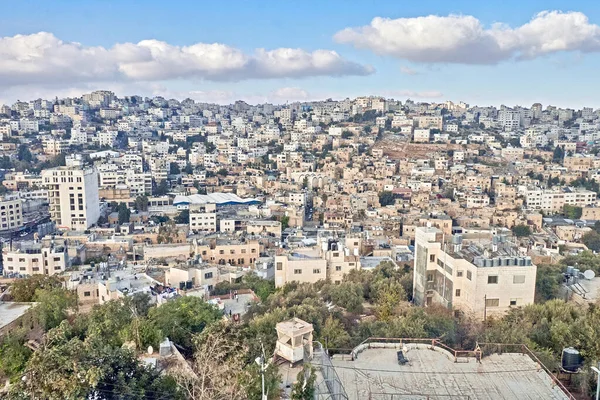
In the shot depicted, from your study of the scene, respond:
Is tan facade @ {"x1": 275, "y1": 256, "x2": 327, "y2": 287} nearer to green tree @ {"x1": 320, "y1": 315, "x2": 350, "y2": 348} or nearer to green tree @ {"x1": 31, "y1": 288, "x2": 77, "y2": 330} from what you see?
green tree @ {"x1": 31, "y1": 288, "x2": 77, "y2": 330}

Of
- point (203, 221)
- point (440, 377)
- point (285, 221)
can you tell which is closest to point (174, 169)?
point (203, 221)

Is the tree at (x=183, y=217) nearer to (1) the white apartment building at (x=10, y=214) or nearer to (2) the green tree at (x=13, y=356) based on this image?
(1) the white apartment building at (x=10, y=214)

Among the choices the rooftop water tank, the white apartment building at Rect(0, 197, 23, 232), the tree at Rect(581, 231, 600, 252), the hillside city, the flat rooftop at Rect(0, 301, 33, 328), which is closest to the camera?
the hillside city

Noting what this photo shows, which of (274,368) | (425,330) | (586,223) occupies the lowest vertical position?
(586,223)

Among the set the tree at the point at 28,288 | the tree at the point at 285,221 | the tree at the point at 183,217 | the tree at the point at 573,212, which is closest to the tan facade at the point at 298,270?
the tree at the point at 28,288

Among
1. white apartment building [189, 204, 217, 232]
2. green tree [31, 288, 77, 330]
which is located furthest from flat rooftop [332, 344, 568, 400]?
white apartment building [189, 204, 217, 232]

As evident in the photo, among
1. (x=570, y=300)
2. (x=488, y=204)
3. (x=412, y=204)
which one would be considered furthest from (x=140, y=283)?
(x=488, y=204)

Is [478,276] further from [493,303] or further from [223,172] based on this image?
[223,172]

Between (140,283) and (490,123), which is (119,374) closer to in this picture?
(140,283)
